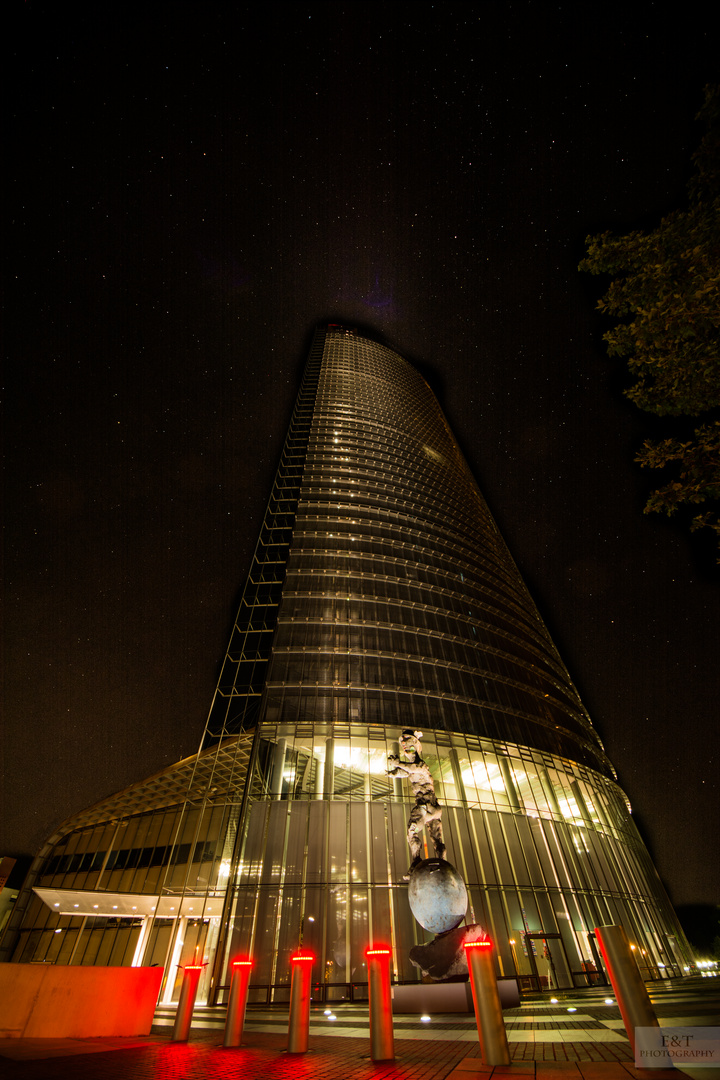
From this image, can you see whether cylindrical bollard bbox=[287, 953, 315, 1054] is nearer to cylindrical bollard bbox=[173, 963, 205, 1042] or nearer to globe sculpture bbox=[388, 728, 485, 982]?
cylindrical bollard bbox=[173, 963, 205, 1042]

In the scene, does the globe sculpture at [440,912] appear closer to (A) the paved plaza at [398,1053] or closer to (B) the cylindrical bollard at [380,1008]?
(A) the paved plaza at [398,1053]

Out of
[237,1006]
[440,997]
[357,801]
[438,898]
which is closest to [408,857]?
[357,801]

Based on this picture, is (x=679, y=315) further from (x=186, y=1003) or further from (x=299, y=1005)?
(x=186, y=1003)

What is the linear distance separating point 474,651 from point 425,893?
23.5 meters

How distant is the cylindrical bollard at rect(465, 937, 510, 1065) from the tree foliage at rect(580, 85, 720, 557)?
740cm

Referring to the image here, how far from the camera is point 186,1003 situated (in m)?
9.03

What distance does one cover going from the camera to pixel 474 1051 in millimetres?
6305

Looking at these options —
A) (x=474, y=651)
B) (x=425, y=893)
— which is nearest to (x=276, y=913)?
(x=425, y=893)

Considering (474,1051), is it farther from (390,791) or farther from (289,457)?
(289,457)

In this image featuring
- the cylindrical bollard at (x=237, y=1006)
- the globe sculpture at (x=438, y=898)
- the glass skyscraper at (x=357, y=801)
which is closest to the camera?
the cylindrical bollard at (x=237, y=1006)

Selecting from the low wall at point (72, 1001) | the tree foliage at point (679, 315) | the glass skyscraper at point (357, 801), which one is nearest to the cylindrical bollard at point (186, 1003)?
the low wall at point (72, 1001)

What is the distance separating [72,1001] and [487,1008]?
7.89 meters

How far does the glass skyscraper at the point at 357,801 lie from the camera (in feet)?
63.7

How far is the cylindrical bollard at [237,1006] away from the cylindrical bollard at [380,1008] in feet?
7.45
